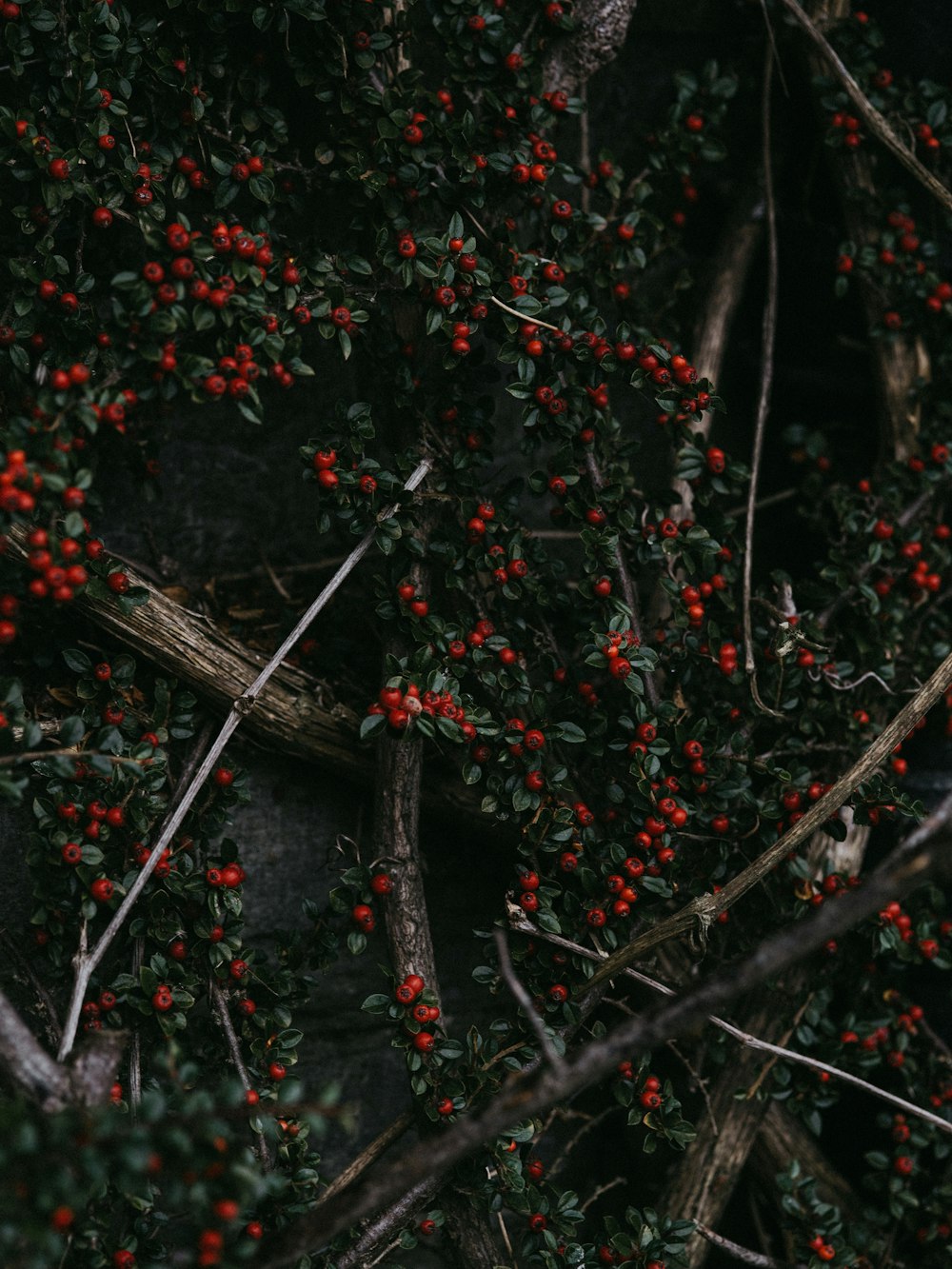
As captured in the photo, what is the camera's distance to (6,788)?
151 cm

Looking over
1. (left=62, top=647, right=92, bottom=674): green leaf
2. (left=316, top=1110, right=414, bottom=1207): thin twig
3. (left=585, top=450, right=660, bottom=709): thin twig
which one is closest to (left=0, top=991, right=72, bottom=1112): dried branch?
(left=62, top=647, right=92, bottom=674): green leaf

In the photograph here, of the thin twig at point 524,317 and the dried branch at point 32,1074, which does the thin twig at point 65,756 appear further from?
the thin twig at point 524,317

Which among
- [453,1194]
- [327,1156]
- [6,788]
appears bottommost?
[327,1156]

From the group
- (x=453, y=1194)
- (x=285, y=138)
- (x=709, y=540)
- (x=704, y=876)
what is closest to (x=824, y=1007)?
(x=704, y=876)

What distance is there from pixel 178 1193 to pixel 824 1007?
1.39m

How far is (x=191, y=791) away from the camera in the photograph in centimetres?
183

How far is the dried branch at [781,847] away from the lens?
184cm

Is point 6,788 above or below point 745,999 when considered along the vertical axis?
above

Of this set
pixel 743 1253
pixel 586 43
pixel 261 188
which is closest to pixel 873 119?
pixel 586 43

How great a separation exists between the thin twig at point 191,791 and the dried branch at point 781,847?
30.3 inches

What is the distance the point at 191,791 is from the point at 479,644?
1.84 ft

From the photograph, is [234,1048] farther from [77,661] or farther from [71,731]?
[77,661]

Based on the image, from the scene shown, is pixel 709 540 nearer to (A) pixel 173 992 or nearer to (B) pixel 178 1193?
(A) pixel 173 992

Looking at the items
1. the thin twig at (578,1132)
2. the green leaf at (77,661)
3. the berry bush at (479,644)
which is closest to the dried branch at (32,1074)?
the berry bush at (479,644)
